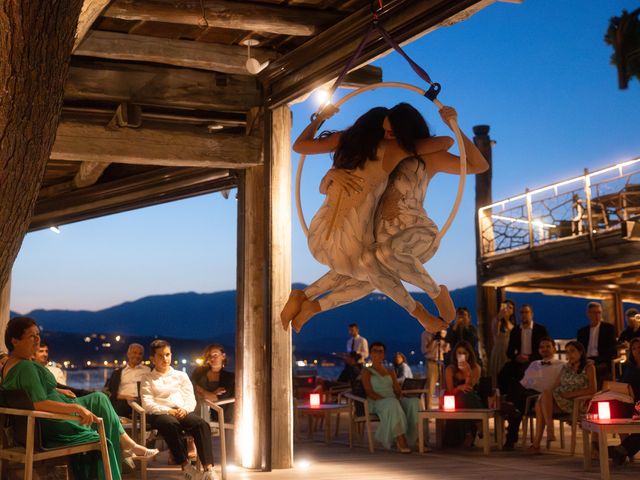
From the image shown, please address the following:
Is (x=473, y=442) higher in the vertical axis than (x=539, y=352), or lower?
lower

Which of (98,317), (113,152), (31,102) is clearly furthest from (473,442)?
(98,317)

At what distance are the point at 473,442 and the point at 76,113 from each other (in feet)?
15.8

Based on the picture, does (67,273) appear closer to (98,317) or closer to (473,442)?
(98,317)

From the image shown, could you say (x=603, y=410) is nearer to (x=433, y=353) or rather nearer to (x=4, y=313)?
(x=433, y=353)

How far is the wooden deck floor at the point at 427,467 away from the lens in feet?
20.8

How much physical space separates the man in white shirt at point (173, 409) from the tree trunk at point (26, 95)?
3890 mm

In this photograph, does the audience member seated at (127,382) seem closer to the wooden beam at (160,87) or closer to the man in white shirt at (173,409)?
the man in white shirt at (173,409)

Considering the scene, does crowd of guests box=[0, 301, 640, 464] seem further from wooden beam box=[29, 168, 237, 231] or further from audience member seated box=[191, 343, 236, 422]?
wooden beam box=[29, 168, 237, 231]

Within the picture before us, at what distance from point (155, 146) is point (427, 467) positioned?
10.8ft

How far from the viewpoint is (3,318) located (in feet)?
32.5

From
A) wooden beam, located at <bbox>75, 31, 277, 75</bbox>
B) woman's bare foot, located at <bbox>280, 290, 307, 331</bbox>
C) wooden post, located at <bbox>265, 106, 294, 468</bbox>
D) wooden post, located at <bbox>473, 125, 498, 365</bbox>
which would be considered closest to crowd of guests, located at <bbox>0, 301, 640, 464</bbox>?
wooden post, located at <bbox>265, 106, 294, 468</bbox>

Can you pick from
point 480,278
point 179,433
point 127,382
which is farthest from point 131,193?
point 480,278

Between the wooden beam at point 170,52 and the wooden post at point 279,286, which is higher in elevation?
the wooden beam at point 170,52

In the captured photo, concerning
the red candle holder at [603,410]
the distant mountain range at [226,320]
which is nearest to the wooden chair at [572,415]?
the red candle holder at [603,410]
